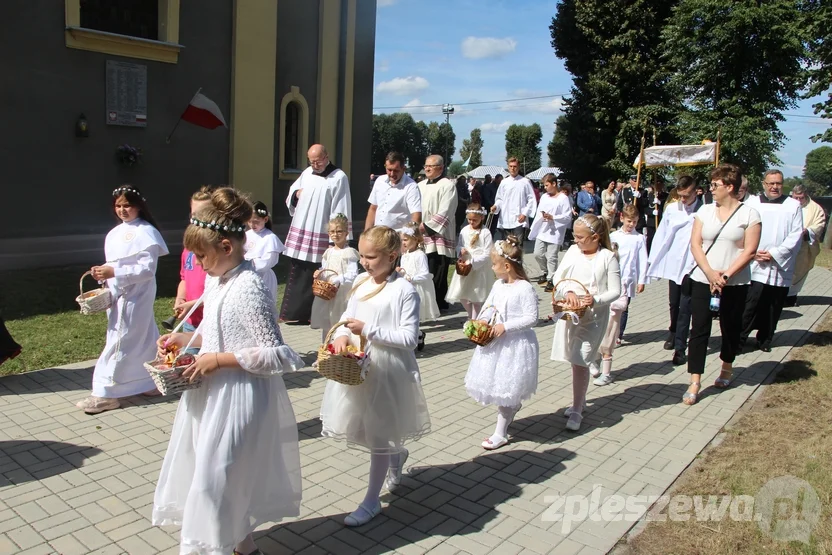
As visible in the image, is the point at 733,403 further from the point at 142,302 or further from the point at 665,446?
the point at 142,302

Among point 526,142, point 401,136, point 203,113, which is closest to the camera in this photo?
point 203,113

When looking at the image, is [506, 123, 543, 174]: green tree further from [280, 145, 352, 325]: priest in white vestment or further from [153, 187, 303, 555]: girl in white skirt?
[153, 187, 303, 555]: girl in white skirt

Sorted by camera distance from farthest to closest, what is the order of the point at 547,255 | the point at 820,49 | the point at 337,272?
1. the point at 820,49
2. the point at 547,255
3. the point at 337,272

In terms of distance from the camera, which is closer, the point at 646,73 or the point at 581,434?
the point at 581,434

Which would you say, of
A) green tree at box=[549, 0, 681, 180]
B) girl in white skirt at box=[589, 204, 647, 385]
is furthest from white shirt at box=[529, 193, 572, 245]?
green tree at box=[549, 0, 681, 180]

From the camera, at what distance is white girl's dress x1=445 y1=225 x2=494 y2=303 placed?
8.52m

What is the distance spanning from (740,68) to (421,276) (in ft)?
78.8

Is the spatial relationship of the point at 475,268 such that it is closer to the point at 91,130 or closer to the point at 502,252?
the point at 502,252

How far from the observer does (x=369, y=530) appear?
13.0 ft

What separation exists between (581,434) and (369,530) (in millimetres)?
2337

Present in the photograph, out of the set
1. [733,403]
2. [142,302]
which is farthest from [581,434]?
[142,302]

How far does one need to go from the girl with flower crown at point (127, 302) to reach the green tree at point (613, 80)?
26.1 meters

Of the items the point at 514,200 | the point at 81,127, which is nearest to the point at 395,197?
the point at 514,200

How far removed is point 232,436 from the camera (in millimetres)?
3131
